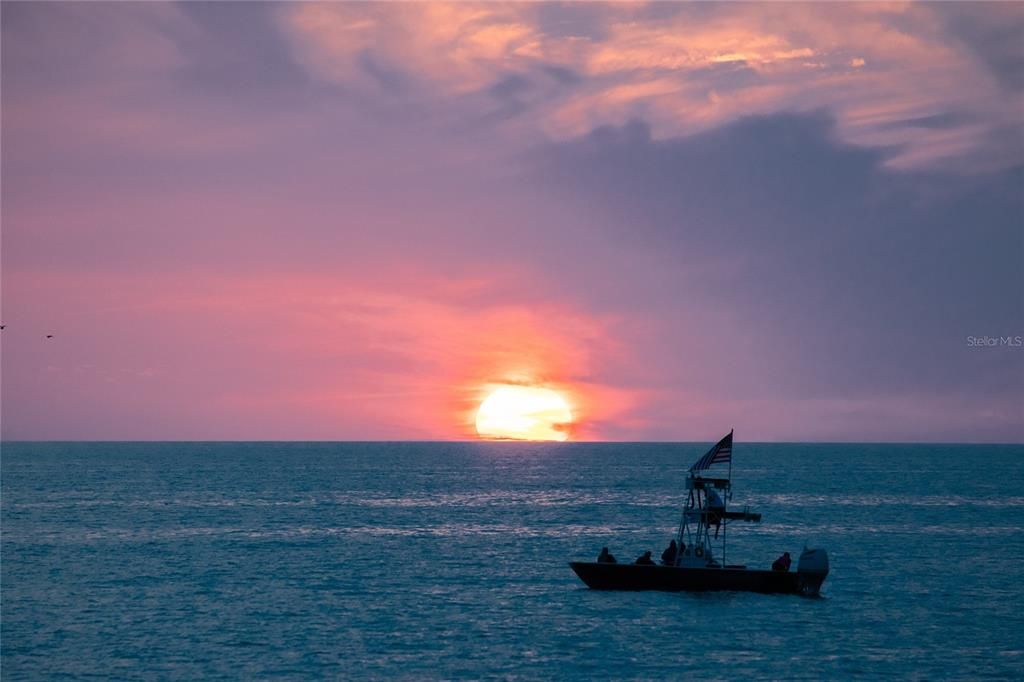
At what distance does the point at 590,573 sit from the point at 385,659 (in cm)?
2087

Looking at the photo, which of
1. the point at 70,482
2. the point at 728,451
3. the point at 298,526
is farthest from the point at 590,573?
the point at 70,482

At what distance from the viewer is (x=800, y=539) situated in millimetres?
107375

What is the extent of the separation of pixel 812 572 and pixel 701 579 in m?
7.05

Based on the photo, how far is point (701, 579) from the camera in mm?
67688

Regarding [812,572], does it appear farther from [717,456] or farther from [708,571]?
[717,456]

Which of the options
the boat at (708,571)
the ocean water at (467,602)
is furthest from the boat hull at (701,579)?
the ocean water at (467,602)

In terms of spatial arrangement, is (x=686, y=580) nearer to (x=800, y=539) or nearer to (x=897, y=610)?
(x=897, y=610)

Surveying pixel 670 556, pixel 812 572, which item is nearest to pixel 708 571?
pixel 670 556

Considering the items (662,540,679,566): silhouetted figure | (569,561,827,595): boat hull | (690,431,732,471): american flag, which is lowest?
(569,561,827,595): boat hull

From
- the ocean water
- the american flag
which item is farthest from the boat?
the ocean water

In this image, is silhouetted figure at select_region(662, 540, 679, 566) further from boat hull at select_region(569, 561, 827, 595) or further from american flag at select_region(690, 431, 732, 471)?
american flag at select_region(690, 431, 732, 471)

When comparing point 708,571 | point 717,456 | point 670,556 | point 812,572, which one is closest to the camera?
point 717,456

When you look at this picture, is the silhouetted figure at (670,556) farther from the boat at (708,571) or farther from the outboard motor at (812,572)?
the outboard motor at (812,572)

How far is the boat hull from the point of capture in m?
67.6
